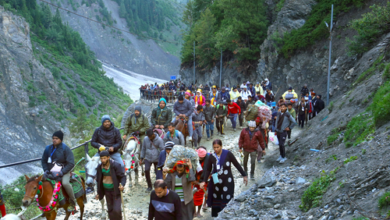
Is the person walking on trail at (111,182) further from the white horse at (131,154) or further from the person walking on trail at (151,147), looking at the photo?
the white horse at (131,154)

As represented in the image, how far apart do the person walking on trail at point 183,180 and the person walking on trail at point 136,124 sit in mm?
4550

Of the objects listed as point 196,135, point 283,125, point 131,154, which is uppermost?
point 196,135

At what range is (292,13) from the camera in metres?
28.0

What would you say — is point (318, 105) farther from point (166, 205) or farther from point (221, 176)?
point (166, 205)

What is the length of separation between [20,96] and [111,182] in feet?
183

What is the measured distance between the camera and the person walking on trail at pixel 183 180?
19.1 ft

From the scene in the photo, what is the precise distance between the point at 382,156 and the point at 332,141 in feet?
12.8

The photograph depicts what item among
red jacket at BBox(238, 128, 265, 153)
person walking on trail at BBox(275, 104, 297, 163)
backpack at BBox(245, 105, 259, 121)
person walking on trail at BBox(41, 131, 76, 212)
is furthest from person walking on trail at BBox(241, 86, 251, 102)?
person walking on trail at BBox(41, 131, 76, 212)

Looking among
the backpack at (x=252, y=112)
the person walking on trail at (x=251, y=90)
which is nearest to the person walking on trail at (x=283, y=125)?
the backpack at (x=252, y=112)

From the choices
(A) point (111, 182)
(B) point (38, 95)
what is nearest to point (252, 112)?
(A) point (111, 182)

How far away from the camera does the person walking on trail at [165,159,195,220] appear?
5824 millimetres

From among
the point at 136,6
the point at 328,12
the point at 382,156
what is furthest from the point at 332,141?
the point at 136,6

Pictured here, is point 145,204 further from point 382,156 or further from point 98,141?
point 382,156

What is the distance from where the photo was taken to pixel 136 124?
10.2m
